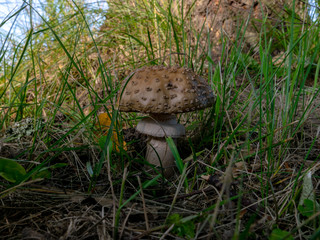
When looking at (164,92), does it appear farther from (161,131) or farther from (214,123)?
(214,123)

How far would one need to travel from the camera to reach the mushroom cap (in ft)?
5.65

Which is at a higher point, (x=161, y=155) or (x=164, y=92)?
(x=164, y=92)

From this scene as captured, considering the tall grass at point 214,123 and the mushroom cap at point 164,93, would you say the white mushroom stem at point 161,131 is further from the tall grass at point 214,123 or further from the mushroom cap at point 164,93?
the mushroom cap at point 164,93

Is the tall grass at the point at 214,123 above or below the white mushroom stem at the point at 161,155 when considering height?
above

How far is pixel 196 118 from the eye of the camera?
264 cm

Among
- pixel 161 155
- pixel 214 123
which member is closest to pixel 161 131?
pixel 161 155

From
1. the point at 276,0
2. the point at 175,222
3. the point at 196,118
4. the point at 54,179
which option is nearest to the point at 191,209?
the point at 175,222

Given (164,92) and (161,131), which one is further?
(161,131)

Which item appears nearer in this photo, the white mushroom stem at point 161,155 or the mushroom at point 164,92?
the mushroom at point 164,92

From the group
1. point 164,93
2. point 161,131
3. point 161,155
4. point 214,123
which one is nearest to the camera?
point 164,93

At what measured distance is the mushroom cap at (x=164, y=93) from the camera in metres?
1.72

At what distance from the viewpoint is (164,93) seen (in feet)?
5.69

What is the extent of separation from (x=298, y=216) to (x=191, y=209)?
21.7 inches

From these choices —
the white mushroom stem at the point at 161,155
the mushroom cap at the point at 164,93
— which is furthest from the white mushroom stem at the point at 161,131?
the mushroom cap at the point at 164,93
